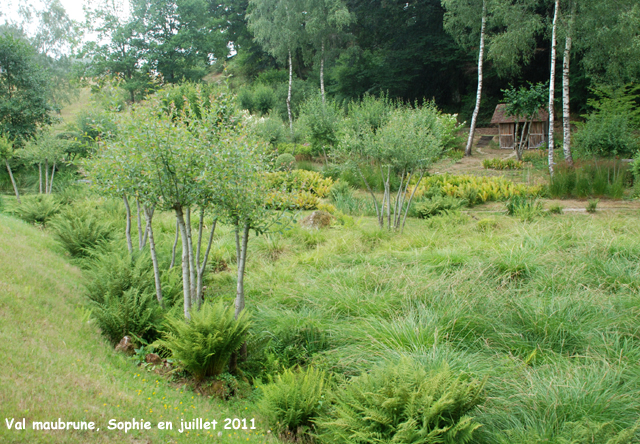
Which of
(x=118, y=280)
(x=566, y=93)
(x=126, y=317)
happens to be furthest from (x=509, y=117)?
(x=126, y=317)

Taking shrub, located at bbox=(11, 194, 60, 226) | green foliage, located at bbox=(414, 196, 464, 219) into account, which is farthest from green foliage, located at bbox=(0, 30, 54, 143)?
green foliage, located at bbox=(414, 196, 464, 219)

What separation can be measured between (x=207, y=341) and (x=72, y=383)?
1.01m

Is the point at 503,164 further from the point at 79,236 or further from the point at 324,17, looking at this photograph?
the point at 79,236

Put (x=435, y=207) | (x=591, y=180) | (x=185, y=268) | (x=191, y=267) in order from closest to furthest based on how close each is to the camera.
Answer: (x=185, y=268), (x=191, y=267), (x=435, y=207), (x=591, y=180)

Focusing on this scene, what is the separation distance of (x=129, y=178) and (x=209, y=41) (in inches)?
1215

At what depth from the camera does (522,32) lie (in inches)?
640

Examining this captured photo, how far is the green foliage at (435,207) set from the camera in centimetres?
1039

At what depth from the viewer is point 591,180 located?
11703 mm

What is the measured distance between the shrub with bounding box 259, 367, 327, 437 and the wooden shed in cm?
2168

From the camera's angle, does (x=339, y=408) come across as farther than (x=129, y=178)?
No

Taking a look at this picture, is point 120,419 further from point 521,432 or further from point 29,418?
point 521,432

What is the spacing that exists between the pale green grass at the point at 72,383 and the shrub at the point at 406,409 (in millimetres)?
655

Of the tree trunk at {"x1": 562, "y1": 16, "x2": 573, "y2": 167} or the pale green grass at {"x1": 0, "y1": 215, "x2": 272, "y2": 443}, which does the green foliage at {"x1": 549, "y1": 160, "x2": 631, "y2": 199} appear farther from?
the pale green grass at {"x1": 0, "y1": 215, "x2": 272, "y2": 443}

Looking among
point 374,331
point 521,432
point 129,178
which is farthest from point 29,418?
point 521,432
